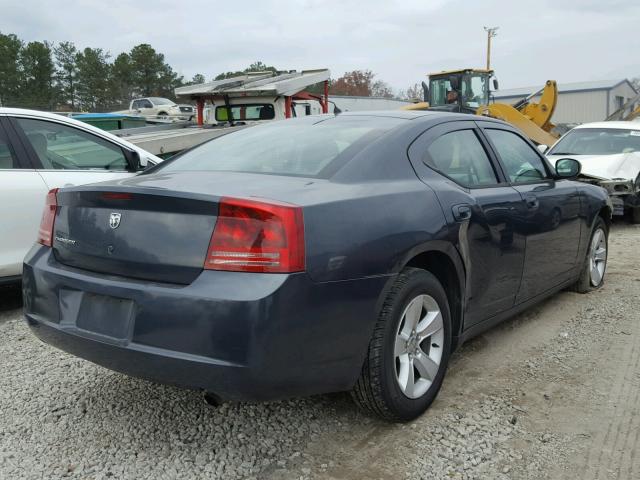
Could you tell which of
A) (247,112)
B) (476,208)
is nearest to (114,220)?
(476,208)

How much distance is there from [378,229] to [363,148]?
544 millimetres

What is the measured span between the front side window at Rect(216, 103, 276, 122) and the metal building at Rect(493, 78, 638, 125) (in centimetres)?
4982

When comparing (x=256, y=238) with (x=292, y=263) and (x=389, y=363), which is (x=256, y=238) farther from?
(x=389, y=363)

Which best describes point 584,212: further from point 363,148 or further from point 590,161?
point 590,161

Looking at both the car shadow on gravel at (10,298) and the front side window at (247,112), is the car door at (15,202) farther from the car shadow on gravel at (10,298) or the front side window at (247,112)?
the front side window at (247,112)

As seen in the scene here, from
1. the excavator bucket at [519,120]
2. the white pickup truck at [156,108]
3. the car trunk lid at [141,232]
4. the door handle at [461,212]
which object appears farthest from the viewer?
the white pickup truck at [156,108]

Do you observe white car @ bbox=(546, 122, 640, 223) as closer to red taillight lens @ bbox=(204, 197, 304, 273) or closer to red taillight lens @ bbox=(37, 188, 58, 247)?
red taillight lens @ bbox=(204, 197, 304, 273)

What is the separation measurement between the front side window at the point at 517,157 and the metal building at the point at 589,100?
178ft

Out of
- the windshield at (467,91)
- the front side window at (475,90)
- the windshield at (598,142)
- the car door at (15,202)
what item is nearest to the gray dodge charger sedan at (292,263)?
the car door at (15,202)

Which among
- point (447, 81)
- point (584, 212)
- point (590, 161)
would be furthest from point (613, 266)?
point (447, 81)

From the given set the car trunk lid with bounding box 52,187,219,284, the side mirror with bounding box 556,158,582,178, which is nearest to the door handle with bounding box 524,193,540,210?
the side mirror with bounding box 556,158,582,178

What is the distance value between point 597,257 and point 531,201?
6.03 ft

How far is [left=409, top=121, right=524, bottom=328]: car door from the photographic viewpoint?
10.6 ft

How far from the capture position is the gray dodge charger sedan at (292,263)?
2332mm
